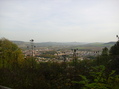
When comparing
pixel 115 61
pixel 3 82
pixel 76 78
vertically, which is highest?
pixel 115 61

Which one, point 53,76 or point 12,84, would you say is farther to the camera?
point 53,76

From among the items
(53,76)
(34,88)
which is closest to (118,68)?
(53,76)

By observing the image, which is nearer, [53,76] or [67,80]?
[67,80]

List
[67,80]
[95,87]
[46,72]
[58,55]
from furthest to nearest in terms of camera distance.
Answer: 1. [58,55]
2. [46,72]
3. [67,80]
4. [95,87]

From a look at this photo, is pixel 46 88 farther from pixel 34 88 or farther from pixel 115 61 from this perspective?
pixel 115 61

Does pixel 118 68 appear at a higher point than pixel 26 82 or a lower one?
higher

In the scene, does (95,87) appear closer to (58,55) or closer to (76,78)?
(76,78)

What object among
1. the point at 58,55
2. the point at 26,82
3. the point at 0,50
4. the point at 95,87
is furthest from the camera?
the point at 0,50

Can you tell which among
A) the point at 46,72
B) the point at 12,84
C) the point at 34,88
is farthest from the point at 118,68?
the point at 12,84

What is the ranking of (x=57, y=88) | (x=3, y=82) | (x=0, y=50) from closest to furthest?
(x=57, y=88) → (x=3, y=82) → (x=0, y=50)
